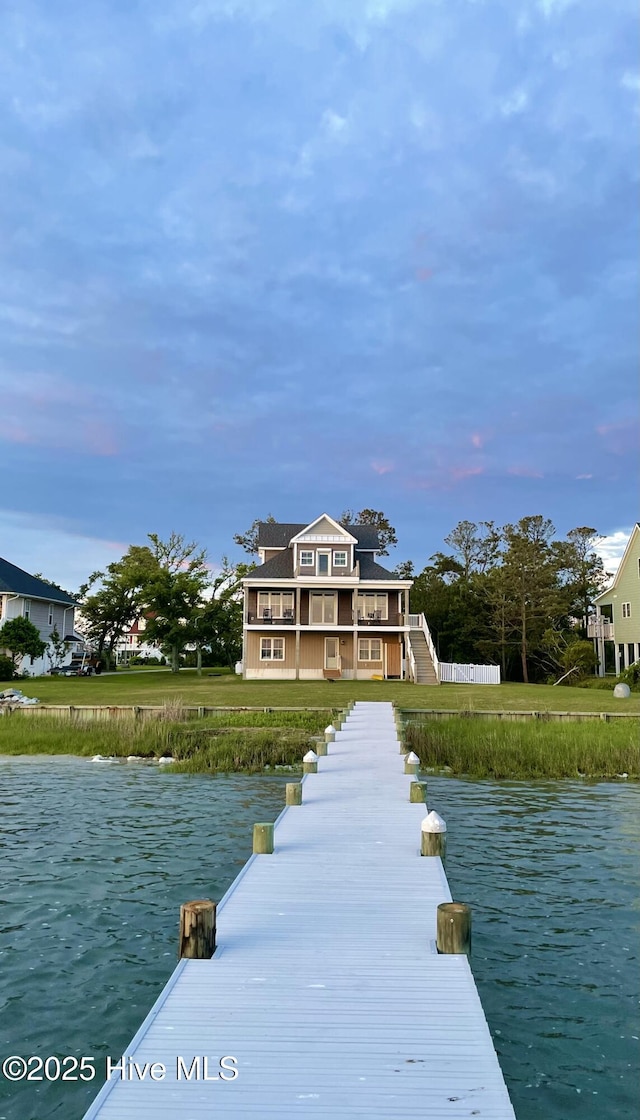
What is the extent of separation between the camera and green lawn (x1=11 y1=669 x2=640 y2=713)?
86.8 ft

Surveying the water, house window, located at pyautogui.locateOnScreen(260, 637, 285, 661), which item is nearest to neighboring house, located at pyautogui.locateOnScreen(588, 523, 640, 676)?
house window, located at pyautogui.locateOnScreen(260, 637, 285, 661)

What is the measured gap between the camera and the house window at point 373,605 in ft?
142

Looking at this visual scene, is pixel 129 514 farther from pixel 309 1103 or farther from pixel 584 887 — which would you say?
pixel 309 1103

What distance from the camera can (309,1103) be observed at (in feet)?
13.5

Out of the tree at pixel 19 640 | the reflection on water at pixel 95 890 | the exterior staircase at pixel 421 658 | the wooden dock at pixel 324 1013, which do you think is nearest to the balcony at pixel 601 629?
the exterior staircase at pixel 421 658

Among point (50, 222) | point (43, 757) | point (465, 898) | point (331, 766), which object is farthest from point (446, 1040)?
point (50, 222)

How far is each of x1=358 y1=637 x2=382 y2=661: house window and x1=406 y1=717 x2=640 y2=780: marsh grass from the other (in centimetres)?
2083

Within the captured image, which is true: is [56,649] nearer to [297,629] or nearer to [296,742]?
[297,629]

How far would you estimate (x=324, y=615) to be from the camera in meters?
43.2

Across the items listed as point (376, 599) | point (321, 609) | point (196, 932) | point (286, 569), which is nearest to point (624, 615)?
point (376, 599)

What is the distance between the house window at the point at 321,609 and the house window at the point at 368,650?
2.14 m

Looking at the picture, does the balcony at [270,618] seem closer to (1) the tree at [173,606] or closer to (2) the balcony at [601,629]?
(1) the tree at [173,606]

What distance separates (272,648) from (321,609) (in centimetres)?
362

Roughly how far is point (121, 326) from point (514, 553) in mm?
30913
